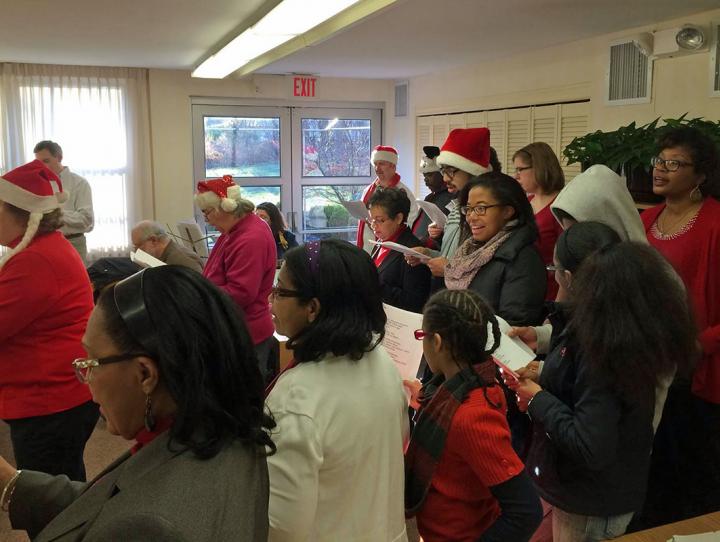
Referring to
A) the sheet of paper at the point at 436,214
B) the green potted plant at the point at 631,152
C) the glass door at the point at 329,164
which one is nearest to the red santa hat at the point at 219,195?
the sheet of paper at the point at 436,214

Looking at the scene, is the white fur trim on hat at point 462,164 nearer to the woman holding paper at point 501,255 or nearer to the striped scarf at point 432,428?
the woman holding paper at point 501,255

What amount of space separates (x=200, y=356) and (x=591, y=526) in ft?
3.92

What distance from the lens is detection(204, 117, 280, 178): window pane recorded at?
7.10m

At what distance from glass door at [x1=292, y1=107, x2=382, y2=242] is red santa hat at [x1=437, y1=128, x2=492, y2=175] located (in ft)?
14.4

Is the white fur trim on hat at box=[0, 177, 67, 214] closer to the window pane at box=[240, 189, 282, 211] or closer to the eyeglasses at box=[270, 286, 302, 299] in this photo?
the eyeglasses at box=[270, 286, 302, 299]

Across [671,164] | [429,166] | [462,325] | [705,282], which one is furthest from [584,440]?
[429,166]

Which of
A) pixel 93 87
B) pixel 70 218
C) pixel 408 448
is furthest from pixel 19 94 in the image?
pixel 408 448

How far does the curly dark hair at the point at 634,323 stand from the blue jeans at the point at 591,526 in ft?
1.12

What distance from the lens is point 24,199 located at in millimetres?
→ 2010

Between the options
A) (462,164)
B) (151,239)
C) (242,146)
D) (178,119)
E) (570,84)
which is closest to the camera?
(462,164)

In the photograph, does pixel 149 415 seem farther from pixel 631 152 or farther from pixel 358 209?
pixel 631 152

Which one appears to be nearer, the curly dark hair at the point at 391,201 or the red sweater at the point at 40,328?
the red sweater at the point at 40,328

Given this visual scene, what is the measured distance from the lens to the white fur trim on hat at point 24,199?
198 cm

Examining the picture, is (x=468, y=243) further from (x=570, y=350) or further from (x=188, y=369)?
(x=188, y=369)
